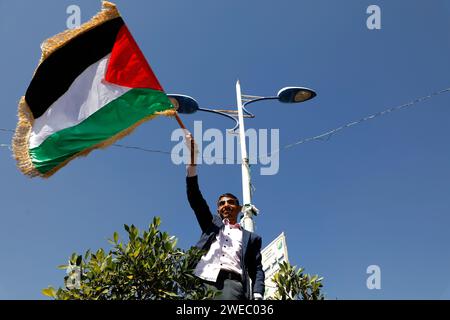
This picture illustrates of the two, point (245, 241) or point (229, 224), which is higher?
point (229, 224)

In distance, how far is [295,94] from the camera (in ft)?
28.1

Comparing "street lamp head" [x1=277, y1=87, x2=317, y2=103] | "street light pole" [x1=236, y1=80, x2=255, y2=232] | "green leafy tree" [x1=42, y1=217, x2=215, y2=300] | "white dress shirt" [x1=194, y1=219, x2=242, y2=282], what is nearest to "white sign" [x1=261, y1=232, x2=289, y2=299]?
"street light pole" [x1=236, y1=80, x2=255, y2=232]

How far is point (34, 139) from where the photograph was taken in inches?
176

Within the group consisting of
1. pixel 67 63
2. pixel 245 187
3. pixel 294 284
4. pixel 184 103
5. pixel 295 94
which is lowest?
pixel 294 284

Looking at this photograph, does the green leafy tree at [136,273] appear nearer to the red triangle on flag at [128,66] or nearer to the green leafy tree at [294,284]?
the green leafy tree at [294,284]

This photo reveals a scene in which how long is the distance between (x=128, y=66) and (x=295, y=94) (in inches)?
176

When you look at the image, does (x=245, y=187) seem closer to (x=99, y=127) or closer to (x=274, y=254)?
(x=274, y=254)

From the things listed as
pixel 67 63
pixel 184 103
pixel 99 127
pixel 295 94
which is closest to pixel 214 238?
pixel 99 127

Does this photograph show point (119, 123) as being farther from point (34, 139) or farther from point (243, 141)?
point (243, 141)

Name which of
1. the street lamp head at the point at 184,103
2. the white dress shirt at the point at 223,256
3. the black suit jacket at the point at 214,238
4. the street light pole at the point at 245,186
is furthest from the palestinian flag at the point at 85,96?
the street lamp head at the point at 184,103

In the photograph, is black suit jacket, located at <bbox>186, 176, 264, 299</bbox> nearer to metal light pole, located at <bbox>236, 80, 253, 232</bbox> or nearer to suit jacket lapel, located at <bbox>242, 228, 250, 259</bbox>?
suit jacket lapel, located at <bbox>242, 228, 250, 259</bbox>

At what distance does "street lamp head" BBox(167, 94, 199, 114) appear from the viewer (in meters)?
8.20

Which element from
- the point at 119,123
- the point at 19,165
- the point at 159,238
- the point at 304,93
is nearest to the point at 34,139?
the point at 19,165

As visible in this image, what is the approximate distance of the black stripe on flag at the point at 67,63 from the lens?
461 centimetres
